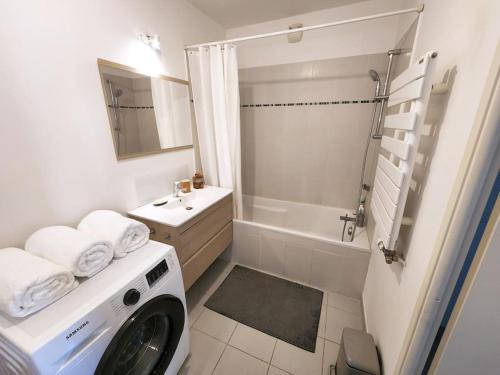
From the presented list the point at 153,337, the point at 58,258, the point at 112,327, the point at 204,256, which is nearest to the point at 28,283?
the point at 58,258

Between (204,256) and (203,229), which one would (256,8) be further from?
(204,256)

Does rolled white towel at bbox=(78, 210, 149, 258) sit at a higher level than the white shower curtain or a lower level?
lower

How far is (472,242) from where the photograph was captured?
1.90 feet

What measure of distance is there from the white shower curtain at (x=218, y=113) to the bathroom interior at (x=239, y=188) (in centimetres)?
2

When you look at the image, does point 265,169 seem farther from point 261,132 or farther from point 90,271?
point 90,271

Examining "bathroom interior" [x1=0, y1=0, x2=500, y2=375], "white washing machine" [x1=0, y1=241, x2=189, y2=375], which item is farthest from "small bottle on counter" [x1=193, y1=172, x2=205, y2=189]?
"white washing machine" [x1=0, y1=241, x2=189, y2=375]

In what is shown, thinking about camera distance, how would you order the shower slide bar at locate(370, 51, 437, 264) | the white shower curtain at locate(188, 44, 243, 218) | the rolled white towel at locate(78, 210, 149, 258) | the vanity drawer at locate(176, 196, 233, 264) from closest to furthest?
1. the shower slide bar at locate(370, 51, 437, 264)
2. the rolled white towel at locate(78, 210, 149, 258)
3. the vanity drawer at locate(176, 196, 233, 264)
4. the white shower curtain at locate(188, 44, 243, 218)

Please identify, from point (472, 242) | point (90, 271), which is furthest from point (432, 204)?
point (90, 271)

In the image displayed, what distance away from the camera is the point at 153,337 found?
1.01m

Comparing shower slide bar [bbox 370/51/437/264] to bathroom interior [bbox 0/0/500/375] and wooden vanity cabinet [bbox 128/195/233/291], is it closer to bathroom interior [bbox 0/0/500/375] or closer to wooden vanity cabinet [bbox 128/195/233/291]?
bathroom interior [bbox 0/0/500/375]

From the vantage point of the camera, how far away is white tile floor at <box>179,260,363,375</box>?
48.4 inches

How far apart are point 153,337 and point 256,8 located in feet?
8.23

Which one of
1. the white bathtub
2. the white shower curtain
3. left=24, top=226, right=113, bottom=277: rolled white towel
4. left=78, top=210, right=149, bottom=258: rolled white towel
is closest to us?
left=24, top=226, right=113, bottom=277: rolled white towel

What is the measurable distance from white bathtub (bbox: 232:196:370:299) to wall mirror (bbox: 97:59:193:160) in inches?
38.7
